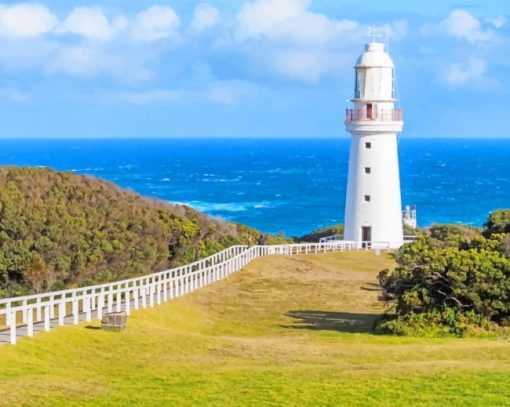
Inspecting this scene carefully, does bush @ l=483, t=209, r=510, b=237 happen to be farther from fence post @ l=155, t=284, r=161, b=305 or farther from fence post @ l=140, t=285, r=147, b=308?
fence post @ l=140, t=285, r=147, b=308

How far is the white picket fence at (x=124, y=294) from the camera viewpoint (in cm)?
2106

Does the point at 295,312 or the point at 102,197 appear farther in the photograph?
the point at 102,197

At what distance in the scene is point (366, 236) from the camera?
4731cm

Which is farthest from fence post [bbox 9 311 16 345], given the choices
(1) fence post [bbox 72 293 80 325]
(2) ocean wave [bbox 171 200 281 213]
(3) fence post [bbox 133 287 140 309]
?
(2) ocean wave [bbox 171 200 281 213]

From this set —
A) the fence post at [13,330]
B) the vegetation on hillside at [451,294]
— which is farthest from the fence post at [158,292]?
the fence post at [13,330]

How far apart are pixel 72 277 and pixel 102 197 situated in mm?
6412

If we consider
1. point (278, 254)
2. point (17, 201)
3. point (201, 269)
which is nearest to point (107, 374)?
point (201, 269)

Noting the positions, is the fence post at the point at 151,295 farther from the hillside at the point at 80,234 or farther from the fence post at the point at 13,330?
the fence post at the point at 13,330

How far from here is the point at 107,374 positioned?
18000 millimetres

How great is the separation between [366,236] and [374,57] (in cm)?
788

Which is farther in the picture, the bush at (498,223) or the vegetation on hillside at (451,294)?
the bush at (498,223)

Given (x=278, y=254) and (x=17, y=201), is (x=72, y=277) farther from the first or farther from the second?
(x=278, y=254)

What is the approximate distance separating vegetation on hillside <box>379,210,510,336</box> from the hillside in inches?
465

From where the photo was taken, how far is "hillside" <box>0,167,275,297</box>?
3291 centimetres
